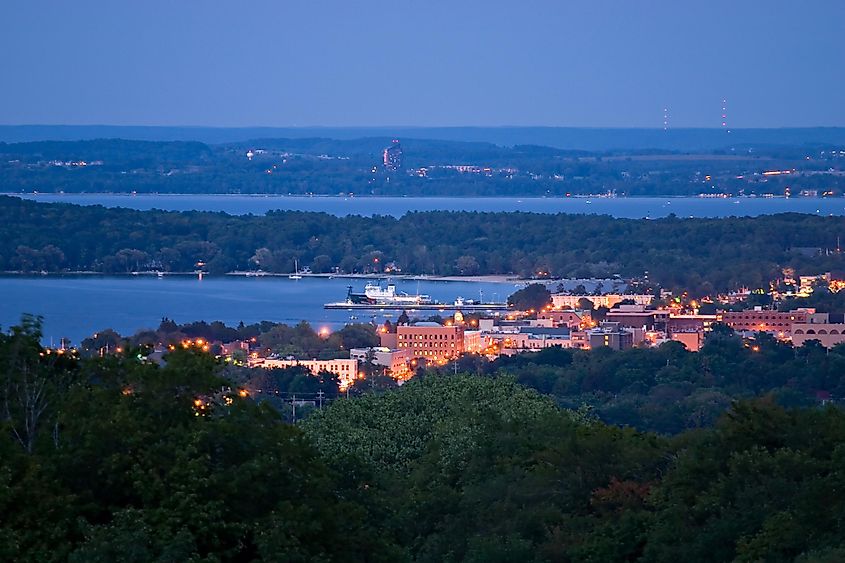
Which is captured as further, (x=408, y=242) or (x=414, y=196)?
(x=414, y=196)

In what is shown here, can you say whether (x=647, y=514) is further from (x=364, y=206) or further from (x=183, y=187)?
(x=183, y=187)

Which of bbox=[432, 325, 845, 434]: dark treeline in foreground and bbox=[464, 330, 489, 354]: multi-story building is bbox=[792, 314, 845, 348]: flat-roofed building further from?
bbox=[464, 330, 489, 354]: multi-story building

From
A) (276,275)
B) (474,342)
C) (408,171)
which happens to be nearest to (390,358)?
(474,342)

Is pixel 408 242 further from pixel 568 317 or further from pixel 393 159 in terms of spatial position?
pixel 393 159

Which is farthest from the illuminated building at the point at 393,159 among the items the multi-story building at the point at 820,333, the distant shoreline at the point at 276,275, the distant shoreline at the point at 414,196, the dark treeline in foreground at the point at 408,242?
the multi-story building at the point at 820,333

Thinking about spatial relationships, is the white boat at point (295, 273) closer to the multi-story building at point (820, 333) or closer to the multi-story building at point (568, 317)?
the multi-story building at point (568, 317)

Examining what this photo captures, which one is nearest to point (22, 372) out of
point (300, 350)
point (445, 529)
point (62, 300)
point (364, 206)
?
point (445, 529)
